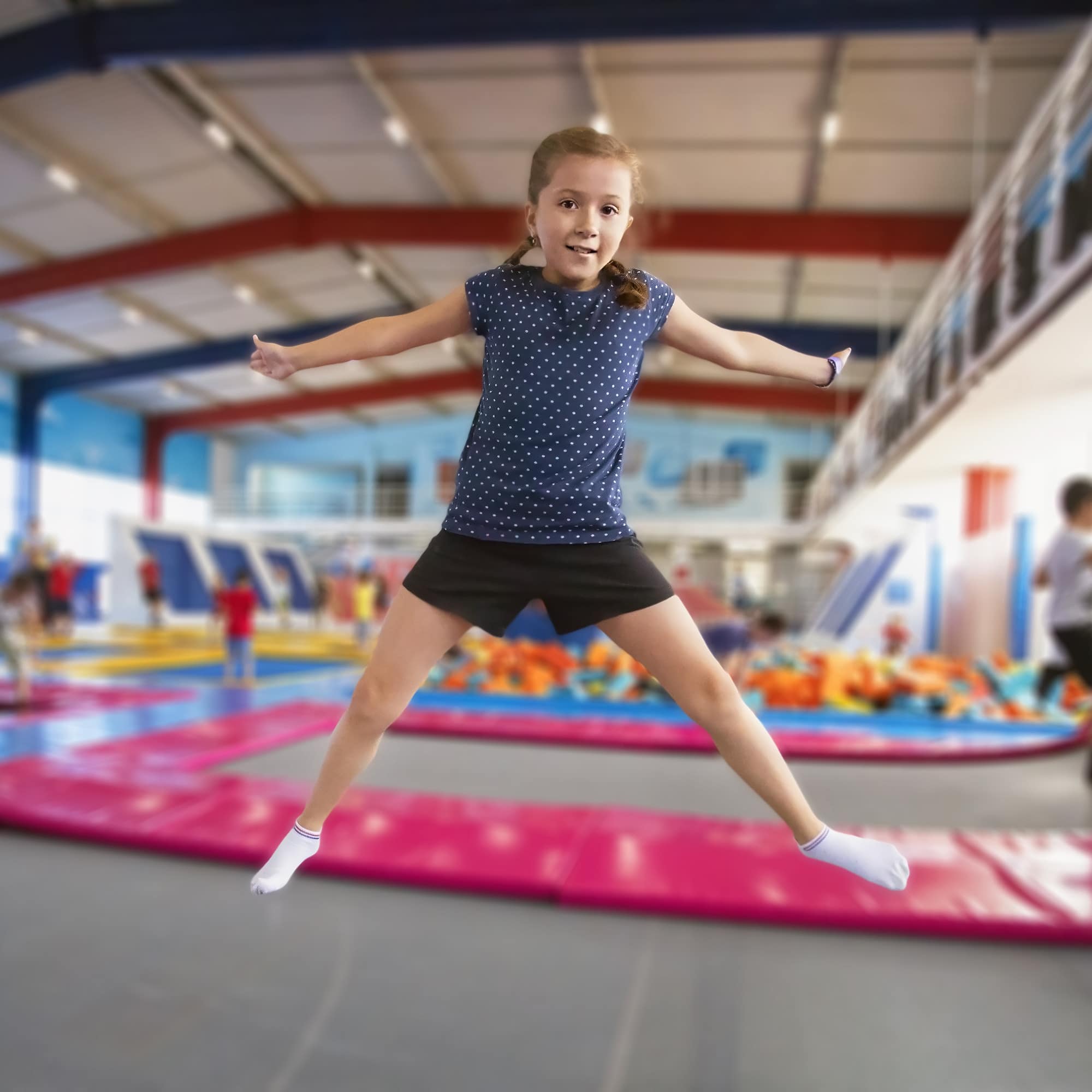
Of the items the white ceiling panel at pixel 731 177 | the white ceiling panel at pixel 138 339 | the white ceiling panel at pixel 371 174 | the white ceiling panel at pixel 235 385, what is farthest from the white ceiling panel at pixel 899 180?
the white ceiling panel at pixel 138 339

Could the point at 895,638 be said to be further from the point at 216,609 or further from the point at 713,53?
the point at 216,609

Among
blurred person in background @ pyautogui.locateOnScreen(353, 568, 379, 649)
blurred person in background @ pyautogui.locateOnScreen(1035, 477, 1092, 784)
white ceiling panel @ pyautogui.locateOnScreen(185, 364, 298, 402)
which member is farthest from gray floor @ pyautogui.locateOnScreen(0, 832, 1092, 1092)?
white ceiling panel @ pyautogui.locateOnScreen(185, 364, 298, 402)

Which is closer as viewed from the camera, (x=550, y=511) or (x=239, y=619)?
(x=550, y=511)

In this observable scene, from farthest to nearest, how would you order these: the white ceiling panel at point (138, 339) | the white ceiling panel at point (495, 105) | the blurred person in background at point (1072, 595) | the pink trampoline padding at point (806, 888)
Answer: the white ceiling panel at point (138, 339)
the white ceiling panel at point (495, 105)
the blurred person in background at point (1072, 595)
the pink trampoline padding at point (806, 888)

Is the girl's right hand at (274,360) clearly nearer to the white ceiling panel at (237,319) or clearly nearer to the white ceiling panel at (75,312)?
the white ceiling panel at (237,319)

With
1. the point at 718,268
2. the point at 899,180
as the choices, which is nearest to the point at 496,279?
the point at 899,180

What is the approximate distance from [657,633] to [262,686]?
6113 millimetres

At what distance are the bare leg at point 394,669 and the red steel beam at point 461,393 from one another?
400 inches

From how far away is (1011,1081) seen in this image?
1.48 meters

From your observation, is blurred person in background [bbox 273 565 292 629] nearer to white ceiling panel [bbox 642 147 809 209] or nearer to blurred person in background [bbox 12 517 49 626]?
blurred person in background [bbox 12 517 49 626]

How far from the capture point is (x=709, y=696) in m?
0.86

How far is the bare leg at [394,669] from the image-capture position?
845 millimetres

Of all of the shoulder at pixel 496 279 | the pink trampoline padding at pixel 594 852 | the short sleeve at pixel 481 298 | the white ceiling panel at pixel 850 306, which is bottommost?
the pink trampoline padding at pixel 594 852

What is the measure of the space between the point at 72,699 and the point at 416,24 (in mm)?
4518
